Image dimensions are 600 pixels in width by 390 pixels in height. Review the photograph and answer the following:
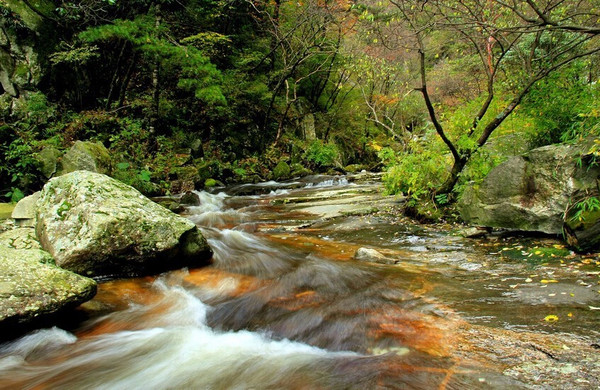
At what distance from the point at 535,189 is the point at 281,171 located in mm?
12423

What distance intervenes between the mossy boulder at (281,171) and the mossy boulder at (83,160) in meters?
8.27

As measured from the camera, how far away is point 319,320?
10.7ft

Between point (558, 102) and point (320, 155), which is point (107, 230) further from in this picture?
point (320, 155)

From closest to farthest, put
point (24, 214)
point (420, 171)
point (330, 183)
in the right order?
point (24, 214) < point (420, 171) < point (330, 183)

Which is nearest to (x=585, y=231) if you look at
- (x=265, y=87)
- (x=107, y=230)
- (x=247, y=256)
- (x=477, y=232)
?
(x=477, y=232)

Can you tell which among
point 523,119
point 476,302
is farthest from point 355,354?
point 523,119

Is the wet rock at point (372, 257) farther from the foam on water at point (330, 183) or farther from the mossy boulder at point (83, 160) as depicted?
the foam on water at point (330, 183)

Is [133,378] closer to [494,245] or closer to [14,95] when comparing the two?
[494,245]

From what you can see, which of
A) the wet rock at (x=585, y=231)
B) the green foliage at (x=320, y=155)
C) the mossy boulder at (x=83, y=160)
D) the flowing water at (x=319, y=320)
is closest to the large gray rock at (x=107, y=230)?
the flowing water at (x=319, y=320)

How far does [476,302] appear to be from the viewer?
3.14m

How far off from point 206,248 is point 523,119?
6036 mm

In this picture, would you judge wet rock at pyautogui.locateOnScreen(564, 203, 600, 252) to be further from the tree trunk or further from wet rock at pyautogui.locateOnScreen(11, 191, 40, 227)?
the tree trunk

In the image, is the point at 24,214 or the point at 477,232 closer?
the point at 477,232

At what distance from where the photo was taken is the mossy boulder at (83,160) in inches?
333
